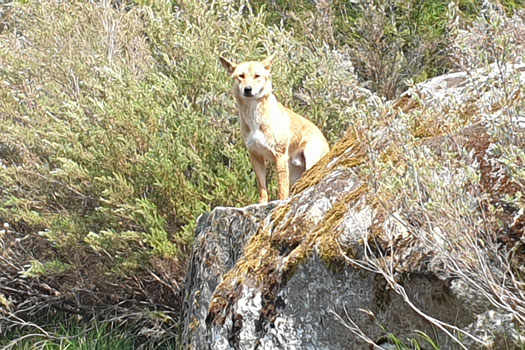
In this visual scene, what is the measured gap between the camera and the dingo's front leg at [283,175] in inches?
214

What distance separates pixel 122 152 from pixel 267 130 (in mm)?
1492

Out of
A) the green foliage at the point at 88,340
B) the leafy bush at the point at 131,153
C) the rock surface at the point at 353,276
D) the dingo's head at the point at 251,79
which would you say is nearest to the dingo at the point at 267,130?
the dingo's head at the point at 251,79

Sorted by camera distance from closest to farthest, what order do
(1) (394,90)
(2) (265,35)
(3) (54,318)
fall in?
(2) (265,35), (3) (54,318), (1) (394,90)

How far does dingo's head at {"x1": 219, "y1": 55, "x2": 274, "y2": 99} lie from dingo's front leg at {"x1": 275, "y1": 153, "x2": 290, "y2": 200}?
54 cm

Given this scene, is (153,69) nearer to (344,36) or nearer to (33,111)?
(33,111)

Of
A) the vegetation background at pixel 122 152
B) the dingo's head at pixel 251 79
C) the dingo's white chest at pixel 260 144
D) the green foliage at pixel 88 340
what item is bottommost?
the green foliage at pixel 88 340

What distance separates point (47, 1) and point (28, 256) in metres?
3.15

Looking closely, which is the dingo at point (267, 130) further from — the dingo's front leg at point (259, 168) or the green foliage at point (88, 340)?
the green foliage at point (88, 340)

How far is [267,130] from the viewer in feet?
18.3

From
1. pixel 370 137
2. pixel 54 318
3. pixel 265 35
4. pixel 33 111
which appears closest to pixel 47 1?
pixel 33 111

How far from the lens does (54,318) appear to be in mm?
7770

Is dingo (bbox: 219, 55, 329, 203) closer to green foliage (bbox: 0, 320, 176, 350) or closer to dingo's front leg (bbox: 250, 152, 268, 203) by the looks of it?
dingo's front leg (bbox: 250, 152, 268, 203)

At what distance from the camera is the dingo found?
18.3 ft

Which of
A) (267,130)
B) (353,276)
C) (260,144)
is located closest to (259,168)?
(260,144)
